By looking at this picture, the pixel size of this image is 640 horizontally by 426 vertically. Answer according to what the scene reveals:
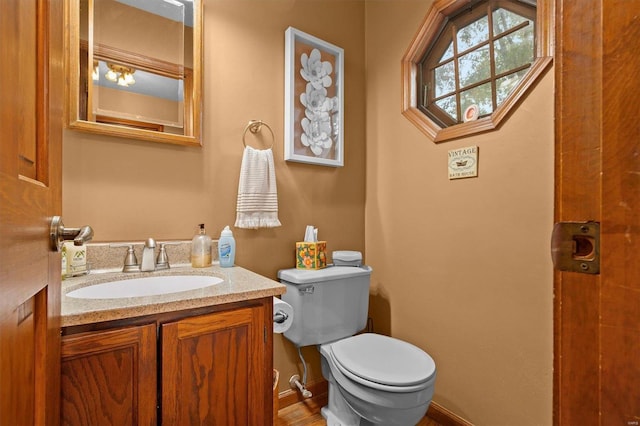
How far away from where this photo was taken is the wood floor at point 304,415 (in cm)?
154

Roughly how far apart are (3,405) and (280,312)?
921mm

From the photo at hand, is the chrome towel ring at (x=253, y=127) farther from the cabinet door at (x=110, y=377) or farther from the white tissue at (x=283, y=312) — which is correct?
the cabinet door at (x=110, y=377)

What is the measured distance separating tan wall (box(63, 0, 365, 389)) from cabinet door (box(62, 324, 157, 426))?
1.93 ft

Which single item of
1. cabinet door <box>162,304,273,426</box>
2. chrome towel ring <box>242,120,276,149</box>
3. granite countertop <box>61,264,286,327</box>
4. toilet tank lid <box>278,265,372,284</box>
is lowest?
cabinet door <box>162,304,273,426</box>

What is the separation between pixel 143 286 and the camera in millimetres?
1150

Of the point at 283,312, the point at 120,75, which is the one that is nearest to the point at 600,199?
the point at 283,312

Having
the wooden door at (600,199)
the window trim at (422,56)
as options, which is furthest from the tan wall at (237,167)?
the wooden door at (600,199)

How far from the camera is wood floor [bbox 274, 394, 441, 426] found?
5.06ft

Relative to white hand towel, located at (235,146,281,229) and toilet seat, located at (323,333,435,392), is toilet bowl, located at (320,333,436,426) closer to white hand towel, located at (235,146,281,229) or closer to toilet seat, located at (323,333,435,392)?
toilet seat, located at (323,333,435,392)

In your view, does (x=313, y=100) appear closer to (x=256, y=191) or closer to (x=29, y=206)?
(x=256, y=191)

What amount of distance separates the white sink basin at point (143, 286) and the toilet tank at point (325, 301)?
1.37 feet

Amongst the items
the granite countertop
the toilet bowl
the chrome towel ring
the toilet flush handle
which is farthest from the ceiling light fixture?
the toilet bowl

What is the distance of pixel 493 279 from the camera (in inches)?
53.9

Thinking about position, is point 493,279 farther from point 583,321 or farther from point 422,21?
point 422,21
